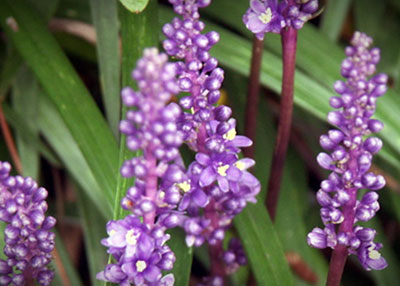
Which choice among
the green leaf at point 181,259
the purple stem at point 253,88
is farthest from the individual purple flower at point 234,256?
the purple stem at point 253,88

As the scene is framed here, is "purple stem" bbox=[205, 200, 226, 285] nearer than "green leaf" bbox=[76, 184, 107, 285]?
Yes

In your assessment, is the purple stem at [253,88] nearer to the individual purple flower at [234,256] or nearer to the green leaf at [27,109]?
the individual purple flower at [234,256]

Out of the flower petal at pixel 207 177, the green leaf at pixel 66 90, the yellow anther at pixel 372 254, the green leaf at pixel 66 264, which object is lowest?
the green leaf at pixel 66 264

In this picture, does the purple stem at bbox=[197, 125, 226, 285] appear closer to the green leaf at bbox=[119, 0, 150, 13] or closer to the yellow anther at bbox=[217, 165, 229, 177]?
the yellow anther at bbox=[217, 165, 229, 177]

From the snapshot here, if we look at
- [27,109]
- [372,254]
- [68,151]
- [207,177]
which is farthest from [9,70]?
[372,254]

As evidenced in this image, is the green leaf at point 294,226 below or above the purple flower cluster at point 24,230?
below

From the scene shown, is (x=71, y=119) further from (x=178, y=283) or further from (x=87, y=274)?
(x=87, y=274)

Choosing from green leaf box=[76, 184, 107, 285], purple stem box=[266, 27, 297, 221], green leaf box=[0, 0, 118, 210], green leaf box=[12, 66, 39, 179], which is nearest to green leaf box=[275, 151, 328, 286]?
purple stem box=[266, 27, 297, 221]
